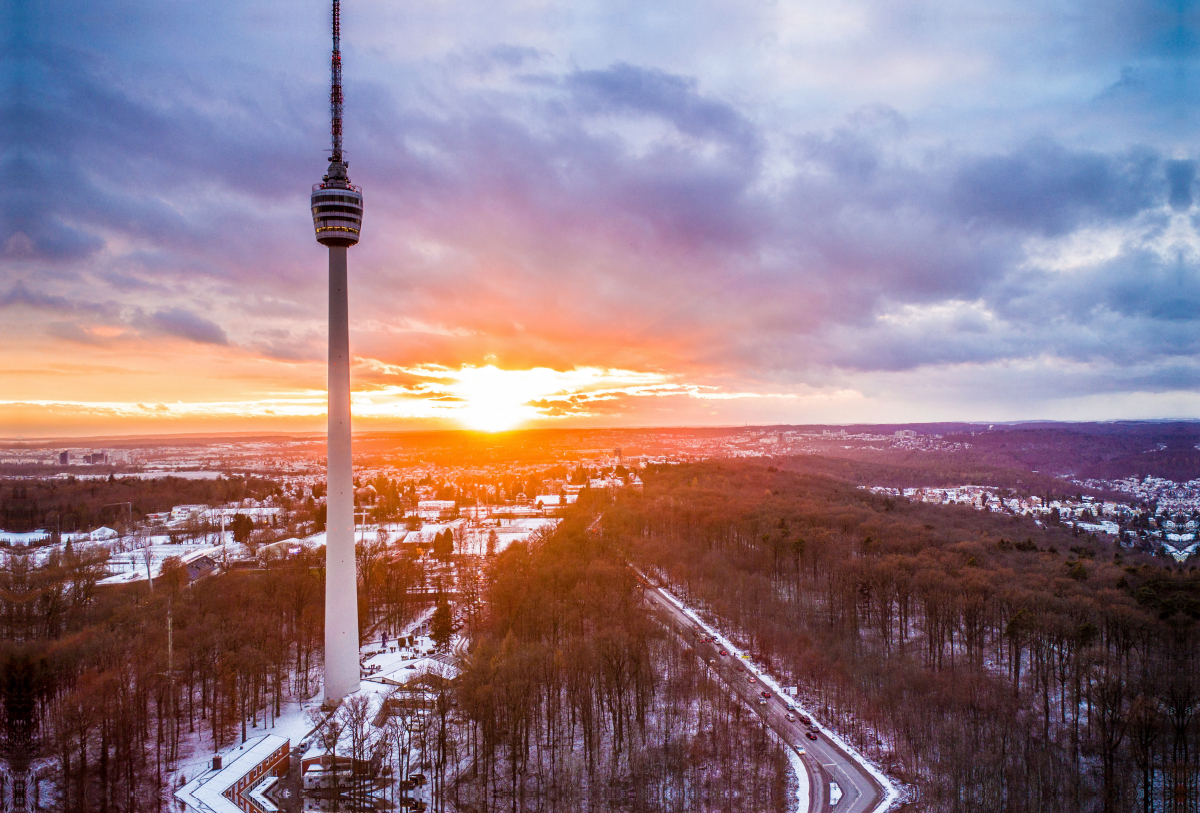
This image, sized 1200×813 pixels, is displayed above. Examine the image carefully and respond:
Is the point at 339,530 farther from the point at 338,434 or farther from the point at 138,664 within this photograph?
the point at 138,664

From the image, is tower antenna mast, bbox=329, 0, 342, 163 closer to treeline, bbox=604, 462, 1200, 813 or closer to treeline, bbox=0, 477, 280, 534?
treeline, bbox=0, 477, 280, 534

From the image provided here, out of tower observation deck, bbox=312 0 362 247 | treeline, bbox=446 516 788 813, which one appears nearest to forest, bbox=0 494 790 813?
treeline, bbox=446 516 788 813

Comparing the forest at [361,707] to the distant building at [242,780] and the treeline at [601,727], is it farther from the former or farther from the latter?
the distant building at [242,780]

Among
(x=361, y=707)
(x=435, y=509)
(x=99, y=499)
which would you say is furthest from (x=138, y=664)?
(x=435, y=509)

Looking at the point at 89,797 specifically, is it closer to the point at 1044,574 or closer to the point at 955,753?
the point at 955,753

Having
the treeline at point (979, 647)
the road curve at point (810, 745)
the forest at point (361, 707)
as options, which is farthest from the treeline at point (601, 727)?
the treeline at point (979, 647)
